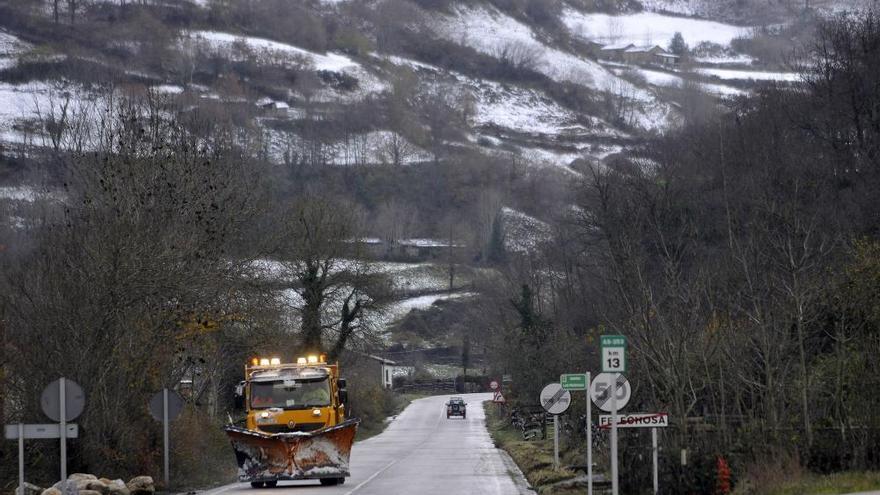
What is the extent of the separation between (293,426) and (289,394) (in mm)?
814

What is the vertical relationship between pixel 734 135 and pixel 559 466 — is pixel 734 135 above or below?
above

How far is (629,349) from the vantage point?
123 ft

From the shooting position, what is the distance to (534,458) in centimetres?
4291

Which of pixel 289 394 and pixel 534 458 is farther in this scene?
pixel 534 458

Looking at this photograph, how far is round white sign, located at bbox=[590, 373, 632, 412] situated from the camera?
2397 cm

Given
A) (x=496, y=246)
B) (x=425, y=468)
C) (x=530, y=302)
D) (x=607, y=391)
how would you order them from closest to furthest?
(x=607, y=391) → (x=425, y=468) → (x=530, y=302) → (x=496, y=246)

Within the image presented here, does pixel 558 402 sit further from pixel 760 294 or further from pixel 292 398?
pixel 292 398

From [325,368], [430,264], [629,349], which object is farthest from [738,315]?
[430,264]

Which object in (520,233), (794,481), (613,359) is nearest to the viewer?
(613,359)

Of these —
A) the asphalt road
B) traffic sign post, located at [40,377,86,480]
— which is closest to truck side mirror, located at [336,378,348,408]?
the asphalt road

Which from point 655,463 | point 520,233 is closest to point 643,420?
point 655,463

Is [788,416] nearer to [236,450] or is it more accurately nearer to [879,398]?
[879,398]

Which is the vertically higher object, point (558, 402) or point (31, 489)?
point (558, 402)

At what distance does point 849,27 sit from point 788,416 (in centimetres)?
4856
